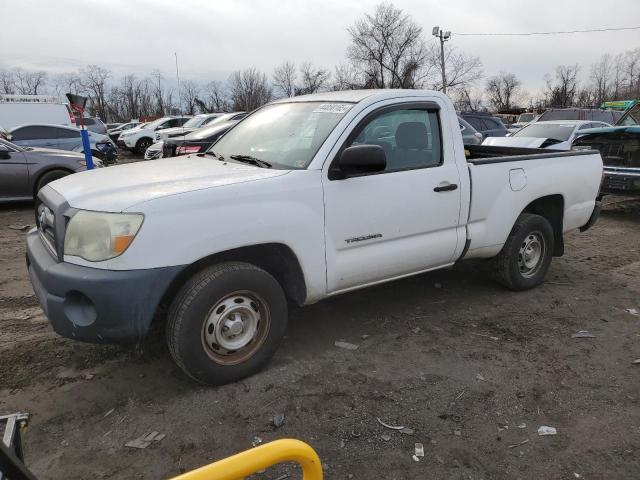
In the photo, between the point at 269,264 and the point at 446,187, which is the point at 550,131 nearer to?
the point at 446,187

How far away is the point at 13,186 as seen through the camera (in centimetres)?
904

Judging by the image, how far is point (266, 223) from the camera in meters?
3.13

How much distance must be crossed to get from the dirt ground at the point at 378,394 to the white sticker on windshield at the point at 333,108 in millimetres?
1708

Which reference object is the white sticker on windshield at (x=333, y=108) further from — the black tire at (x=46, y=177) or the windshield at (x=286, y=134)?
the black tire at (x=46, y=177)

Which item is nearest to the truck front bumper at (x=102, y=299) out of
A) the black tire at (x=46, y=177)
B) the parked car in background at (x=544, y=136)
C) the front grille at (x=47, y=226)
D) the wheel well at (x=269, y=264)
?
the wheel well at (x=269, y=264)

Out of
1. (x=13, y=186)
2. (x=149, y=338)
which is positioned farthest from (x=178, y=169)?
(x=13, y=186)

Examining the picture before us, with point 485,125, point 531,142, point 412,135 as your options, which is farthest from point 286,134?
point 485,125

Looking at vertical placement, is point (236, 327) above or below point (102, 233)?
below

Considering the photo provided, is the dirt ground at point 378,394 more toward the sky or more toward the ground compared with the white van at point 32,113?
more toward the ground

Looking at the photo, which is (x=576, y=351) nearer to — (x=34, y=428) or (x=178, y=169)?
(x=178, y=169)

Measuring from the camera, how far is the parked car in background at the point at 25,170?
353 inches

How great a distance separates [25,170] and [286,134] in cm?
716

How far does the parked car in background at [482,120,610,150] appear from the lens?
35.8 ft

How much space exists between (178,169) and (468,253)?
2458 mm
